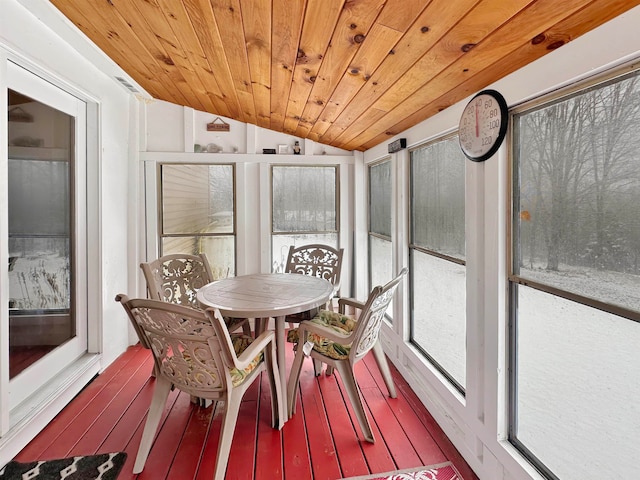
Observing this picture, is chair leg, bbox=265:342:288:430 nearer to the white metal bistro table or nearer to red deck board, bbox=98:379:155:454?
the white metal bistro table

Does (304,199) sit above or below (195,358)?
above

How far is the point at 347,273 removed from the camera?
370 centimetres

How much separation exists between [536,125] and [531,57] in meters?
0.26

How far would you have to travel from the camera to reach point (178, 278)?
2729 mm

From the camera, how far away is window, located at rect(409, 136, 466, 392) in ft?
6.41

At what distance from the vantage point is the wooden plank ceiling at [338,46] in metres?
1.12

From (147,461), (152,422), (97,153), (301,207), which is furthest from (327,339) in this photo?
(97,153)

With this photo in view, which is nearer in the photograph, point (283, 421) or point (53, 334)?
point (283, 421)

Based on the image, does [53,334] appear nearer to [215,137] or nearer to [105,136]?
[105,136]

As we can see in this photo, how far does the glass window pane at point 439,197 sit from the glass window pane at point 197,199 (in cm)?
200

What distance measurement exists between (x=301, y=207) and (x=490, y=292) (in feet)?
7.94

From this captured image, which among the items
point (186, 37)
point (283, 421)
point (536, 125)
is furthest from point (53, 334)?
point (536, 125)

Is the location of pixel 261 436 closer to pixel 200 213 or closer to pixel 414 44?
pixel 414 44

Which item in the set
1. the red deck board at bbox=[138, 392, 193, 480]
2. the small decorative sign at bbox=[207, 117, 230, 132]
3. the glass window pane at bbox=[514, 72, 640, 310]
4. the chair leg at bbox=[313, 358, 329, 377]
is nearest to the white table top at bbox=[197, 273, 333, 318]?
the chair leg at bbox=[313, 358, 329, 377]
